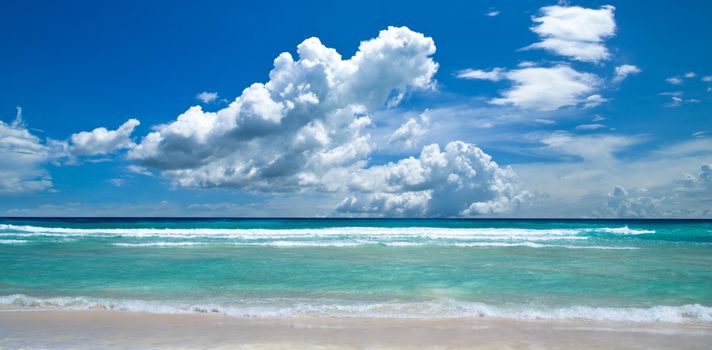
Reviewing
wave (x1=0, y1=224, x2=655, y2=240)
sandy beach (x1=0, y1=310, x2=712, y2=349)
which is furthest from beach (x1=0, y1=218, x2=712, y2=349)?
wave (x1=0, y1=224, x2=655, y2=240)

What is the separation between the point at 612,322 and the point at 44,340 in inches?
373

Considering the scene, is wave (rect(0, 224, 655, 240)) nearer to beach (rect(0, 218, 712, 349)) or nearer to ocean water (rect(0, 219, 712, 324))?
ocean water (rect(0, 219, 712, 324))

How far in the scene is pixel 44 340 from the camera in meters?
6.66

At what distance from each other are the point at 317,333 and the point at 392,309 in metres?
2.13

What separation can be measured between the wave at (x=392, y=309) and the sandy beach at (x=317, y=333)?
369 millimetres

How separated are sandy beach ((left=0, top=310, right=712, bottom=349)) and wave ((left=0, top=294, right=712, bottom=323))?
369 millimetres

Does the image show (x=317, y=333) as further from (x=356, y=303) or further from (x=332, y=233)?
(x=332, y=233)

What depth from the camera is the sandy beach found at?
21.2 ft

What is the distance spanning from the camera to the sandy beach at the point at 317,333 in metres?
6.45

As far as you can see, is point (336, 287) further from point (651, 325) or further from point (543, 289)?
point (651, 325)

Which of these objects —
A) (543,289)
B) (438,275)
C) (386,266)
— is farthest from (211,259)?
(543,289)

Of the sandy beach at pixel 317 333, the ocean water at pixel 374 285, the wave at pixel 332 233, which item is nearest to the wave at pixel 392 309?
the ocean water at pixel 374 285

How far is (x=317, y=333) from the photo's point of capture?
7062 mm

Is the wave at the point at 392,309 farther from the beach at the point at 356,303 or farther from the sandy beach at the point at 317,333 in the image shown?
the sandy beach at the point at 317,333
